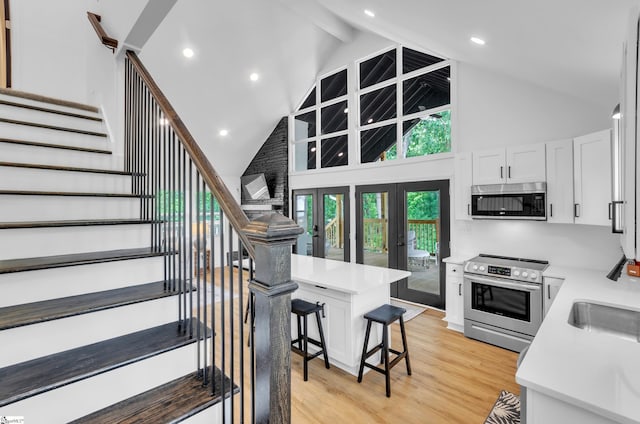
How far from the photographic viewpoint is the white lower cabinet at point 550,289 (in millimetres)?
3027

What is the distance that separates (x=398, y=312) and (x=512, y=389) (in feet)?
3.72

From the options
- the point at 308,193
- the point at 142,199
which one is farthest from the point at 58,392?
the point at 308,193

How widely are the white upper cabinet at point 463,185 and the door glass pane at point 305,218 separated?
10.7 feet

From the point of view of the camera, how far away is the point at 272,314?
104 cm

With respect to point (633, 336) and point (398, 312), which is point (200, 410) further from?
point (633, 336)

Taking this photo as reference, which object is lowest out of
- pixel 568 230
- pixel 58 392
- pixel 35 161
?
pixel 58 392

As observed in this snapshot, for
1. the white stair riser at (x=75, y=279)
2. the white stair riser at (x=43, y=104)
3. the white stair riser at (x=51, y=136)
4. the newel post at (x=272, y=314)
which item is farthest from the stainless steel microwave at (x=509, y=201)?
the white stair riser at (x=43, y=104)

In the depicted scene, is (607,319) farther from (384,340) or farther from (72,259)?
(72,259)

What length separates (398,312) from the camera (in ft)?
9.12

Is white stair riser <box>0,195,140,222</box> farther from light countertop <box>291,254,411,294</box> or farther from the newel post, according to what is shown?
the newel post

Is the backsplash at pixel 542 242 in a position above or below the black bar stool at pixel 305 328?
above

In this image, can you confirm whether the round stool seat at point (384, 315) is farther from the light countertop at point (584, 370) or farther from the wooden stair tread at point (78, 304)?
the wooden stair tread at point (78, 304)

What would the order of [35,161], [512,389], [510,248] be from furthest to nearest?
[510,248] < [512,389] < [35,161]

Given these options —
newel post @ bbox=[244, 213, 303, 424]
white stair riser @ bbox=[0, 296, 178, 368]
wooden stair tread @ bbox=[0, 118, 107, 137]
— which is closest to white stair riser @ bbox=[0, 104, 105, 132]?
wooden stair tread @ bbox=[0, 118, 107, 137]
